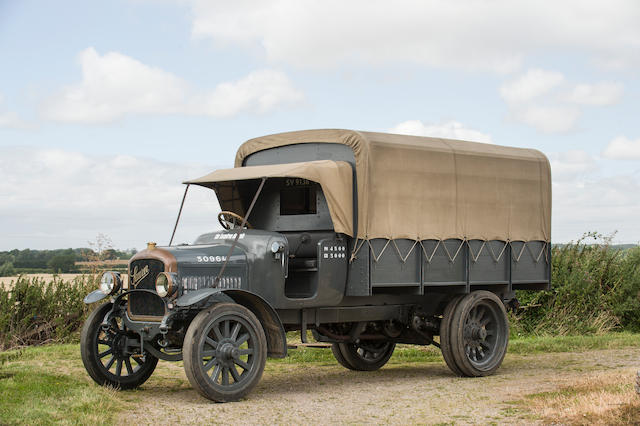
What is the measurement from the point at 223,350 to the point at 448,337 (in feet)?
12.0

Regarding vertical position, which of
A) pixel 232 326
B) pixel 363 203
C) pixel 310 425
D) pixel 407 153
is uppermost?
pixel 407 153

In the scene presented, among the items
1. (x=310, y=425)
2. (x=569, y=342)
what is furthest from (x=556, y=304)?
(x=310, y=425)

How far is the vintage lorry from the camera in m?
9.33

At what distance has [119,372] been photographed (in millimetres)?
10000

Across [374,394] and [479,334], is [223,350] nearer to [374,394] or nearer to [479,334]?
[374,394]

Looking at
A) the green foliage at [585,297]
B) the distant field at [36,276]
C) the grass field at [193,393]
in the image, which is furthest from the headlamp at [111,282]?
the green foliage at [585,297]

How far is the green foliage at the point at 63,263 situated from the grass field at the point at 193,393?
9.34ft

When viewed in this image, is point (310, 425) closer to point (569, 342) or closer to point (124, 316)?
point (124, 316)

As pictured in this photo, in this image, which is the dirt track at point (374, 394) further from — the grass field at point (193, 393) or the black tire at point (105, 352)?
the black tire at point (105, 352)

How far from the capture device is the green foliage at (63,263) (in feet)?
55.8

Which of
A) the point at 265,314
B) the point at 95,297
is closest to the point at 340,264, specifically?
the point at 265,314

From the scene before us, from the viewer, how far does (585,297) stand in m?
18.1

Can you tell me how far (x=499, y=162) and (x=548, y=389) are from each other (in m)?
3.68

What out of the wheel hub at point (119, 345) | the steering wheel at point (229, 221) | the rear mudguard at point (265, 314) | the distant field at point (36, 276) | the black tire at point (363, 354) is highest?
the steering wheel at point (229, 221)
